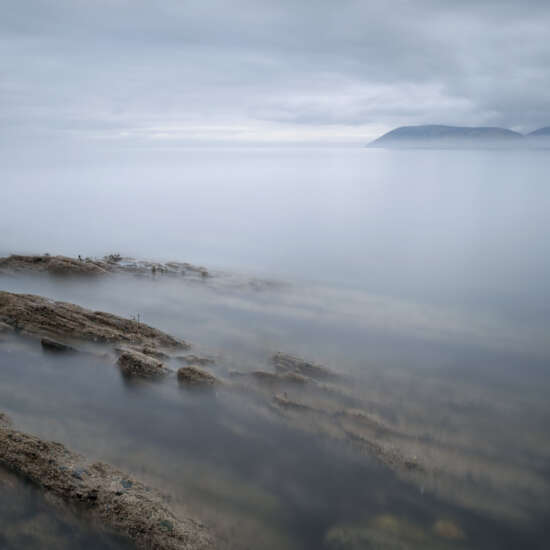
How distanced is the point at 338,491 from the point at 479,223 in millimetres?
27277

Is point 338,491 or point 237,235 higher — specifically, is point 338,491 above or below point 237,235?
below

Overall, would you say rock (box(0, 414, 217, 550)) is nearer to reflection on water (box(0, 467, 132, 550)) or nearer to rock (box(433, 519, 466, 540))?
reflection on water (box(0, 467, 132, 550))

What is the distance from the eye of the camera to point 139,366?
329 inches

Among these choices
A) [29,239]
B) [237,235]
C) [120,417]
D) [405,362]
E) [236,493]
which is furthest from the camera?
[237,235]

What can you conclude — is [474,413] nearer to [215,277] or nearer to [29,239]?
[215,277]

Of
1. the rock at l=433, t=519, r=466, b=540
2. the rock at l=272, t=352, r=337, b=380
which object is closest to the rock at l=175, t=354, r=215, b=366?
the rock at l=272, t=352, r=337, b=380

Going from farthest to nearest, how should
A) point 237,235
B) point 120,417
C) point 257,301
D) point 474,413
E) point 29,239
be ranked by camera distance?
1. point 237,235
2. point 29,239
3. point 257,301
4. point 474,413
5. point 120,417

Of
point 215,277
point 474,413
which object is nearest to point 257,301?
point 215,277

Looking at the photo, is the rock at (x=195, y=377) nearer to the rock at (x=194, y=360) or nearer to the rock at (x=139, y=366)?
the rock at (x=139, y=366)

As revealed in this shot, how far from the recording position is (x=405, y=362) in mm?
9781

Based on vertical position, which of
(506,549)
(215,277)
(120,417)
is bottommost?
(506,549)

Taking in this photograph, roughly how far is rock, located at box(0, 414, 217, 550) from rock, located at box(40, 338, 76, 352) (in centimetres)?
285

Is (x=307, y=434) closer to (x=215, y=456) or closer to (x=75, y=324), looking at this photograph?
(x=215, y=456)

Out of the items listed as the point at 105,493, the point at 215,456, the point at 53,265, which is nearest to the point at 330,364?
the point at 215,456
